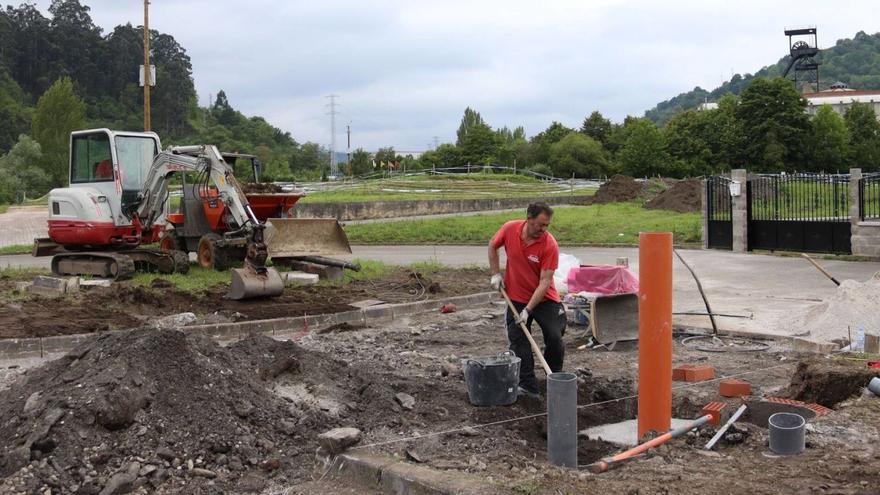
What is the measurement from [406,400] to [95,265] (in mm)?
11034

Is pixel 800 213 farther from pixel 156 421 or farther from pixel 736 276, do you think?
pixel 156 421

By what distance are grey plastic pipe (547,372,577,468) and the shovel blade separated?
8.14 meters

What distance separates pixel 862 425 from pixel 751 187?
17.0m

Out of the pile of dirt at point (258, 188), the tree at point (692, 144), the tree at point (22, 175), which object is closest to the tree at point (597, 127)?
the tree at point (692, 144)

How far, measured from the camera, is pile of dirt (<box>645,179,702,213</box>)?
34969mm

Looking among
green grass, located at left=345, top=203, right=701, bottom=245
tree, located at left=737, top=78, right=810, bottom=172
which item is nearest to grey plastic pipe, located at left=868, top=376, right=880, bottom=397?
green grass, located at left=345, top=203, right=701, bottom=245

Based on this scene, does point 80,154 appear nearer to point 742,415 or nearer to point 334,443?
point 334,443

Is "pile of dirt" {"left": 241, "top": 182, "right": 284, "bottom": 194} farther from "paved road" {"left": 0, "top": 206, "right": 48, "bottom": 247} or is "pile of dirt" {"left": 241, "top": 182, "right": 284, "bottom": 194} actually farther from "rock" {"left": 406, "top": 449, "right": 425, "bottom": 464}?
"paved road" {"left": 0, "top": 206, "right": 48, "bottom": 247}

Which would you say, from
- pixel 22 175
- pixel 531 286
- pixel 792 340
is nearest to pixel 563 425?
pixel 531 286

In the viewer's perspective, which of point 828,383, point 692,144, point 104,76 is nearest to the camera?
point 828,383

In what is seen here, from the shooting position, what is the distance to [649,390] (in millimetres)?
6027

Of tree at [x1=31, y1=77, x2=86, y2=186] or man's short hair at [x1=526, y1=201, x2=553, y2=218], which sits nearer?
man's short hair at [x1=526, y1=201, x2=553, y2=218]

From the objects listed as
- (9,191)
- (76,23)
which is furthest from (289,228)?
(76,23)

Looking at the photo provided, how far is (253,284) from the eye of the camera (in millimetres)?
12805
